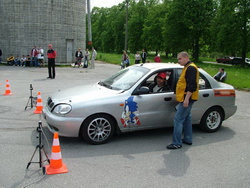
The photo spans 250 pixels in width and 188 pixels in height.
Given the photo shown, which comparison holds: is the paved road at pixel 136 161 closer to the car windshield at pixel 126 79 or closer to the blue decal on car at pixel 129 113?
the blue decal on car at pixel 129 113

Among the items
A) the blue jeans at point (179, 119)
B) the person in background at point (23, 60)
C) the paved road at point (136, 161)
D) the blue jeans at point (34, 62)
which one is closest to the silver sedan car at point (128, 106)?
the paved road at point (136, 161)

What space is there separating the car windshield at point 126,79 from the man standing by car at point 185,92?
107cm

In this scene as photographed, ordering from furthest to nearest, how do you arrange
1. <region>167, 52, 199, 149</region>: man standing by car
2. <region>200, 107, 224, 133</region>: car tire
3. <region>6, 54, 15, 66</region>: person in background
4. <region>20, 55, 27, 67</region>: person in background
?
<region>6, 54, 15, 66</region>: person in background, <region>20, 55, 27, 67</region>: person in background, <region>200, 107, 224, 133</region>: car tire, <region>167, 52, 199, 149</region>: man standing by car

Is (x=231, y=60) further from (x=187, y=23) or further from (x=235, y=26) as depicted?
(x=235, y=26)

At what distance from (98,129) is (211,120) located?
2774 mm

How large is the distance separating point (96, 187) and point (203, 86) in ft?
12.0

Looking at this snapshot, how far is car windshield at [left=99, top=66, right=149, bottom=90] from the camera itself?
19.3 ft

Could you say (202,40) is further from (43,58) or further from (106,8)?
(106,8)

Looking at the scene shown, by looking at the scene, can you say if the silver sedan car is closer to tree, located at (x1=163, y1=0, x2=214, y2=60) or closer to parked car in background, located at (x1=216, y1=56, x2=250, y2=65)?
tree, located at (x1=163, y1=0, x2=214, y2=60)

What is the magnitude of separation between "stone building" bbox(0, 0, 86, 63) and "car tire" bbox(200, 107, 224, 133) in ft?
70.9

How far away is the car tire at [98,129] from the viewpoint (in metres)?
5.28

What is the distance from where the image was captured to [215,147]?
554 cm

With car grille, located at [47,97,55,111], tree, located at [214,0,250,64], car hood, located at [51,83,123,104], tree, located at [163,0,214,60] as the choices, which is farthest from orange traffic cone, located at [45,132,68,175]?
tree, located at [163,0,214,60]

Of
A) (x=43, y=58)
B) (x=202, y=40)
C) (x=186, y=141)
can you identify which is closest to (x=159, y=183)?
(x=186, y=141)
